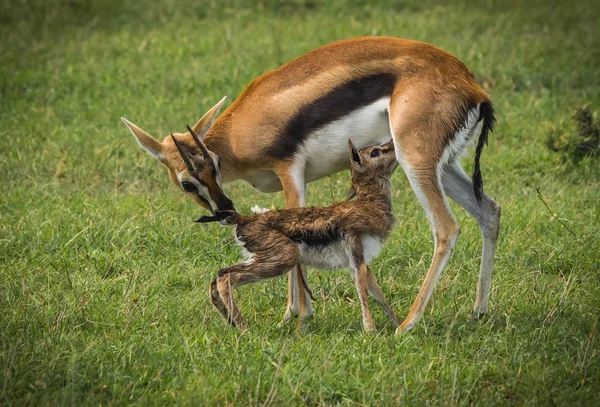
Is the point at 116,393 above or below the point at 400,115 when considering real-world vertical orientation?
below

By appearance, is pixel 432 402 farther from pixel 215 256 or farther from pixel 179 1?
pixel 179 1

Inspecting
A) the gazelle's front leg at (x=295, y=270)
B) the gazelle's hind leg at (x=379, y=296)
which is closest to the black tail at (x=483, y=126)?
the gazelle's hind leg at (x=379, y=296)

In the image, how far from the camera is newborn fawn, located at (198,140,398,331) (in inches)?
201

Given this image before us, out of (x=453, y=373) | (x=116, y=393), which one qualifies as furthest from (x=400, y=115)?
(x=116, y=393)

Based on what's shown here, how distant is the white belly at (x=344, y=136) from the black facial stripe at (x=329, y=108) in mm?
37

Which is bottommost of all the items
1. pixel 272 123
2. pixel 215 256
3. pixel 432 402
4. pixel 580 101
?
pixel 580 101

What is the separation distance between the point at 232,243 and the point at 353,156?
1.43 m

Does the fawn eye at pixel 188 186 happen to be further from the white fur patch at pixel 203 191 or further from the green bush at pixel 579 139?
the green bush at pixel 579 139

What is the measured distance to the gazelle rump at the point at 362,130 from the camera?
5.51 metres

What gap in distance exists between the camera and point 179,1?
1245 centimetres

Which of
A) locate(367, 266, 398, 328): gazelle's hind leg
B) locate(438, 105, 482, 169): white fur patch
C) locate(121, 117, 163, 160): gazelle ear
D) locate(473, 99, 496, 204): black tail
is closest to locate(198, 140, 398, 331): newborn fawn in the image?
locate(367, 266, 398, 328): gazelle's hind leg

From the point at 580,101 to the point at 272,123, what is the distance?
4.87 m

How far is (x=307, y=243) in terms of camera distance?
5.21m

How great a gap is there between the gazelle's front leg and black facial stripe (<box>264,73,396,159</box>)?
0.33 ft
